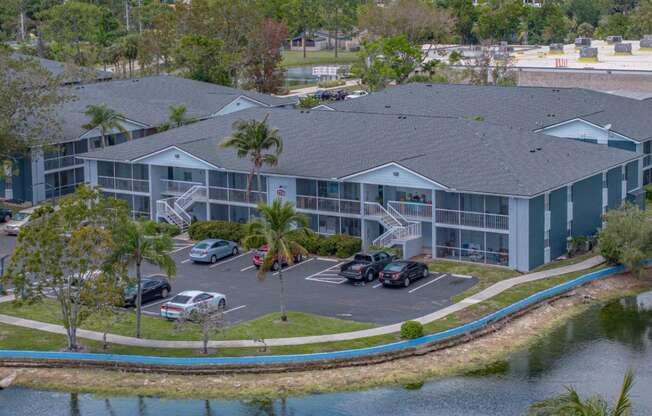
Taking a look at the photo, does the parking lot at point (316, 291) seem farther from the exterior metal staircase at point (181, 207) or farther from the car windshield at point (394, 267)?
the exterior metal staircase at point (181, 207)

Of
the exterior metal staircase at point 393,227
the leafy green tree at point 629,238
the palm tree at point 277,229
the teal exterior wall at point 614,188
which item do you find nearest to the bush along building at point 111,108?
the exterior metal staircase at point 393,227

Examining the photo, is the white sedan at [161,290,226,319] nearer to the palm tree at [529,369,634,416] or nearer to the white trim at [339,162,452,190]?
the white trim at [339,162,452,190]

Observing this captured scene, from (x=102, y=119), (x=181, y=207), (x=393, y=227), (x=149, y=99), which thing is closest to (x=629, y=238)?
(x=393, y=227)

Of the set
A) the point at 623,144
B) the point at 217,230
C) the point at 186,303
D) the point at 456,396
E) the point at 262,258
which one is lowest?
the point at 456,396

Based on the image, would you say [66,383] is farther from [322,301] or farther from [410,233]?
[410,233]

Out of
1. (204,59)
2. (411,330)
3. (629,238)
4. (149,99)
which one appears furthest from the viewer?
(204,59)

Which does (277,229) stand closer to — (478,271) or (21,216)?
(478,271)

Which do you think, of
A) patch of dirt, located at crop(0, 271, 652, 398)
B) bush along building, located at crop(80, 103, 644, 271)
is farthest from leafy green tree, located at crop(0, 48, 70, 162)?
patch of dirt, located at crop(0, 271, 652, 398)

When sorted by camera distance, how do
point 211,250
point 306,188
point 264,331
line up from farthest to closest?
1. point 306,188
2. point 211,250
3. point 264,331
